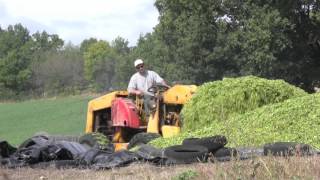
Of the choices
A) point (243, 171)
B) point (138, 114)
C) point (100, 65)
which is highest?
point (100, 65)

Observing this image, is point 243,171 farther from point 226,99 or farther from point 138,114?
point 138,114

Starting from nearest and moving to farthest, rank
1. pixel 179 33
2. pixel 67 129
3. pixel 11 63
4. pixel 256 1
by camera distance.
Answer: pixel 256 1, pixel 179 33, pixel 67 129, pixel 11 63

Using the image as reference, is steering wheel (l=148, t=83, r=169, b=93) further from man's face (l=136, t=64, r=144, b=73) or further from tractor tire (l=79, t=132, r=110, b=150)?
tractor tire (l=79, t=132, r=110, b=150)

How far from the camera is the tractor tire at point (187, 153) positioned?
8.60 m

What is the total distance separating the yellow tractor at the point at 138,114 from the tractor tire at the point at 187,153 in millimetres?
3085

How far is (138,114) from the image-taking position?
Result: 13781 mm

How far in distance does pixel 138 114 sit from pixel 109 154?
4205 millimetres

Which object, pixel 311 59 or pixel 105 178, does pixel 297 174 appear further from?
pixel 311 59

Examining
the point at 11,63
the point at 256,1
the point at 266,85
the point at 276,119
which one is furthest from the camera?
the point at 11,63

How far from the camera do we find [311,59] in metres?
31.1

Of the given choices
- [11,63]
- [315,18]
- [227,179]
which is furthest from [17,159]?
[11,63]

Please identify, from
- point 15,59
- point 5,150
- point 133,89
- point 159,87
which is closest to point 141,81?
point 133,89

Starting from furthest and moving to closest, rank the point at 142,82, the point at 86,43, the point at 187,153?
the point at 86,43 → the point at 142,82 → the point at 187,153

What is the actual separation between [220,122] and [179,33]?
21.3 m
